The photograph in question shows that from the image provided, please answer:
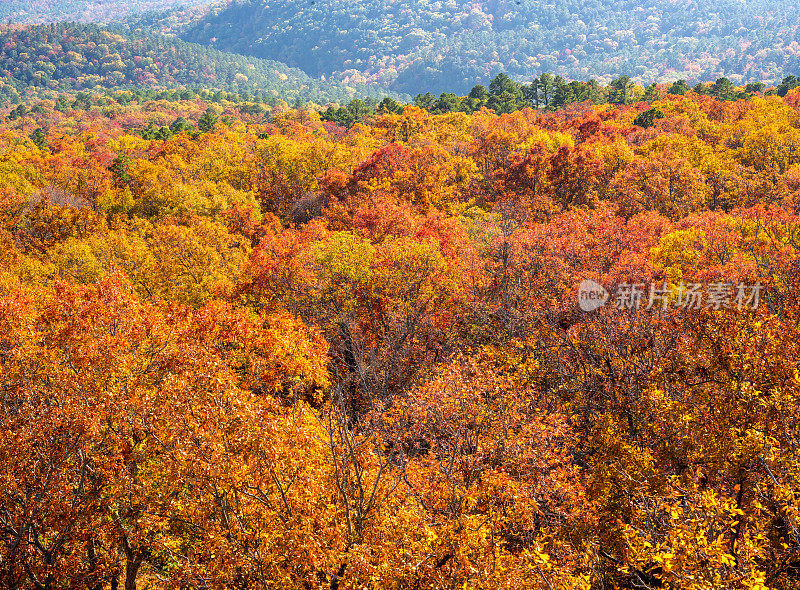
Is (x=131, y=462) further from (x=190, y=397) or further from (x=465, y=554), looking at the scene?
(x=465, y=554)

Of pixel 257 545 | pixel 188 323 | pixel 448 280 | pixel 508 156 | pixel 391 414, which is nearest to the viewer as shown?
pixel 257 545

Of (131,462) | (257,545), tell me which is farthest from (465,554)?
→ (131,462)

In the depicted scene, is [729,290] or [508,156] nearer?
[729,290]

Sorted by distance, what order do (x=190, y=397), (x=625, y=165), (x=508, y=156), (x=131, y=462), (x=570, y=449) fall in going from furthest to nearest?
1. (x=508, y=156)
2. (x=625, y=165)
3. (x=570, y=449)
4. (x=131, y=462)
5. (x=190, y=397)

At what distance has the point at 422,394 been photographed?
24391mm

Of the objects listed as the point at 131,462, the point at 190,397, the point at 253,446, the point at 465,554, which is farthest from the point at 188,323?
the point at 465,554

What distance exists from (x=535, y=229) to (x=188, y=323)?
29.3m

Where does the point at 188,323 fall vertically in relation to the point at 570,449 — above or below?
above

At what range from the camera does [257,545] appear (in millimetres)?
13938

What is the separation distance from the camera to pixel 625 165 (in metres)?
62.1

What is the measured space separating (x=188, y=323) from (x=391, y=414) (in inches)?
524

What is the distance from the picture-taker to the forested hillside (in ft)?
45.7

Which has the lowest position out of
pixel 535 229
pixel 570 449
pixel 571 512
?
pixel 570 449

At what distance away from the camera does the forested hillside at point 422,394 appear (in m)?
13.9
